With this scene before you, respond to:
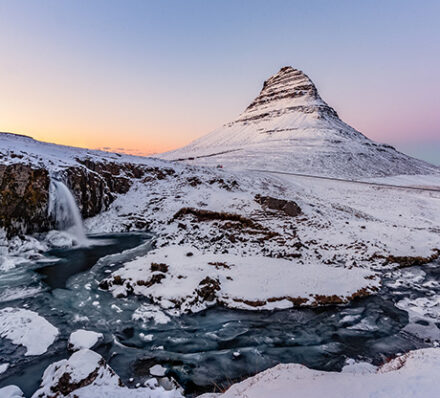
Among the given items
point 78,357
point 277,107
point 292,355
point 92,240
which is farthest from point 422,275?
point 277,107

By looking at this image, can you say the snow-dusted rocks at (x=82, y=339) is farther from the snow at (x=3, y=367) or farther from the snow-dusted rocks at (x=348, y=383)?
the snow-dusted rocks at (x=348, y=383)

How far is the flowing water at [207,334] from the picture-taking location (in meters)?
6.81

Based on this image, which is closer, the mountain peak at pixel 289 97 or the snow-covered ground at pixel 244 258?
the snow-covered ground at pixel 244 258

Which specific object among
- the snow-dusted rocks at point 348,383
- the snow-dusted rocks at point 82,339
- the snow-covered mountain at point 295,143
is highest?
the snow-covered mountain at point 295,143

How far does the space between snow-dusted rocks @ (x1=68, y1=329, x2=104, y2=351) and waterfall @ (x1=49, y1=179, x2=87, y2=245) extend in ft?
36.0

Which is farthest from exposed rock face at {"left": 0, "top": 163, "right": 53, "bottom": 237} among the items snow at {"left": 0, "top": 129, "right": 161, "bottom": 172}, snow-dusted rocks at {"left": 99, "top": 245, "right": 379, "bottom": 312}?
snow-dusted rocks at {"left": 99, "top": 245, "right": 379, "bottom": 312}


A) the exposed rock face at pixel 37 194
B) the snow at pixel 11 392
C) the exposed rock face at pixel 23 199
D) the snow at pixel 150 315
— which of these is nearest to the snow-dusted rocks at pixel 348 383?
the snow at pixel 150 315

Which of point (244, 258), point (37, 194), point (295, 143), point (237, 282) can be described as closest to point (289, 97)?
point (295, 143)

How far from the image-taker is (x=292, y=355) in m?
7.59

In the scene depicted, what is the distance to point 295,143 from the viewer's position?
91562 mm

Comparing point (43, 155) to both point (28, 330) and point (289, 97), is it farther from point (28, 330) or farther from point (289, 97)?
point (289, 97)

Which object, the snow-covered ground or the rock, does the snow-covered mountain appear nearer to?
the snow-covered ground

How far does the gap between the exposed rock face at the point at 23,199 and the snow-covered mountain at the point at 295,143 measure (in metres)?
49.9

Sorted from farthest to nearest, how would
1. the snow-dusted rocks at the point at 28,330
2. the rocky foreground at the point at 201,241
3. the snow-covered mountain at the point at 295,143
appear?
1. the snow-covered mountain at the point at 295,143
2. the snow-dusted rocks at the point at 28,330
3. the rocky foreground at the point at 201,241
